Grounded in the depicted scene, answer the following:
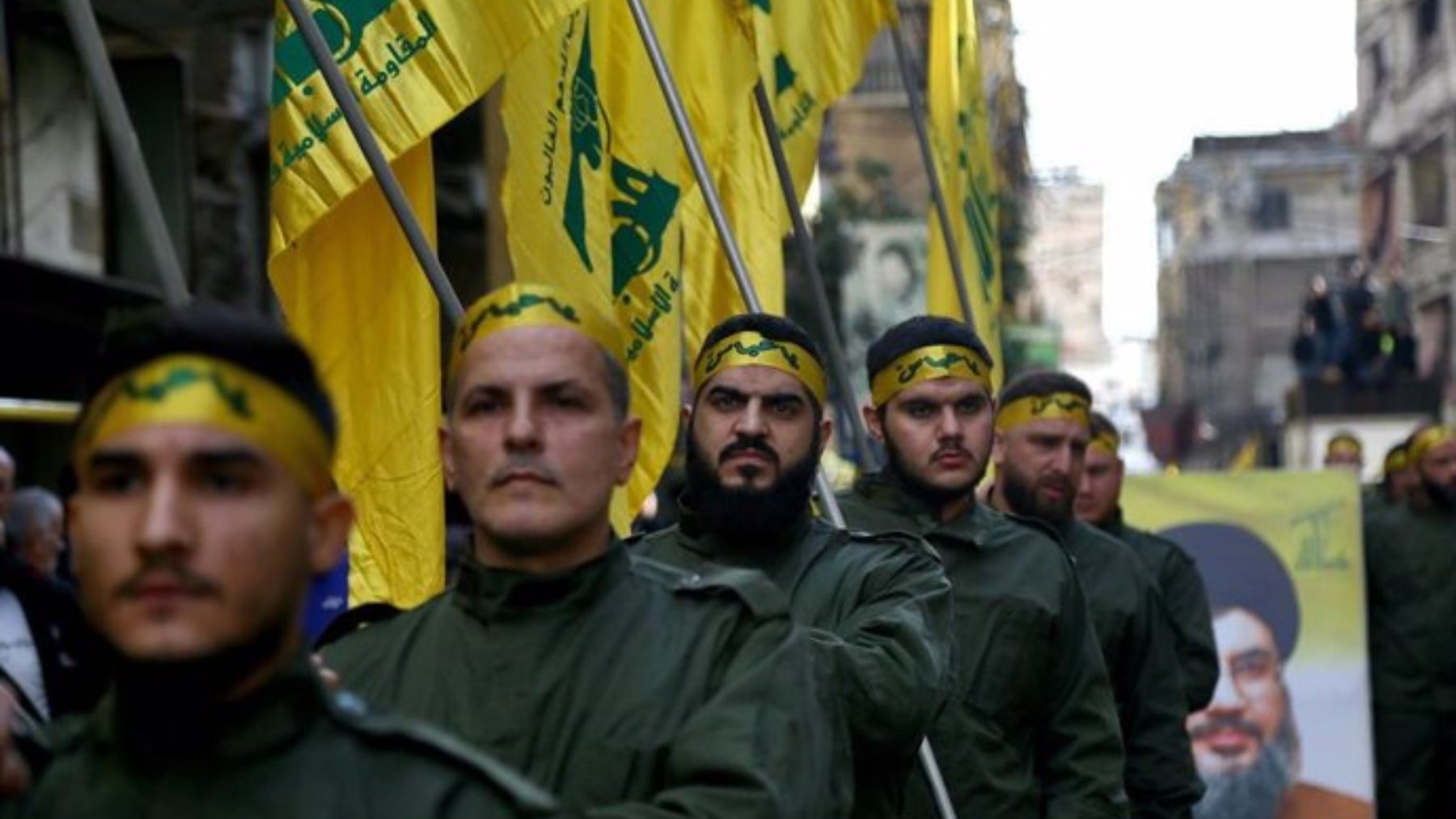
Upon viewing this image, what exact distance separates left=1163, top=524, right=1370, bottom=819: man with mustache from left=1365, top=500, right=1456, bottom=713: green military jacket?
0.57 meters

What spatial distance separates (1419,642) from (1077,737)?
6831 millimetres

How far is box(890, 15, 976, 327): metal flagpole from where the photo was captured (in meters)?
11.4

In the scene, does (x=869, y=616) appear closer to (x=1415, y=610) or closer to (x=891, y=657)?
(x=891, y=657)

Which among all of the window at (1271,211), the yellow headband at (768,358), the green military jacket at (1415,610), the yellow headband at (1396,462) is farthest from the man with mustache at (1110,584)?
the window at (1271,211)

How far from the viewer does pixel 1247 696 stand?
13.6 meters

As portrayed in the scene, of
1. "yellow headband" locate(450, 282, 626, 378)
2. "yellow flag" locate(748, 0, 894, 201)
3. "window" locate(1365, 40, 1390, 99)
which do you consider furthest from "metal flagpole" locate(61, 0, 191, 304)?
"window" locate(1365, 40, 1390, 99)

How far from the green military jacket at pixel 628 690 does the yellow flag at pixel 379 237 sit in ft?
8.52

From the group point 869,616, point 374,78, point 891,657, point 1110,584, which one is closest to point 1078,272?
point 1110,584

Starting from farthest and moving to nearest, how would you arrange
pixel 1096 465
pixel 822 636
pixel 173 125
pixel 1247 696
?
pixel 173 125 → pixel 1247 696 → pixel 1096 465 → pixel 822 636

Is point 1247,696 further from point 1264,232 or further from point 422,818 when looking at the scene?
point 1264,232

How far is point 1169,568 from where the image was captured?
36.0ft

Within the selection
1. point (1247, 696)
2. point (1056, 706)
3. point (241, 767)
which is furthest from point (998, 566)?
point (1247, 696)

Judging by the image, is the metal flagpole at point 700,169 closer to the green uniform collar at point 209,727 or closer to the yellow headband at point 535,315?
the yellow headband at point 535,315

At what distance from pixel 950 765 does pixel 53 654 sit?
2.43m
